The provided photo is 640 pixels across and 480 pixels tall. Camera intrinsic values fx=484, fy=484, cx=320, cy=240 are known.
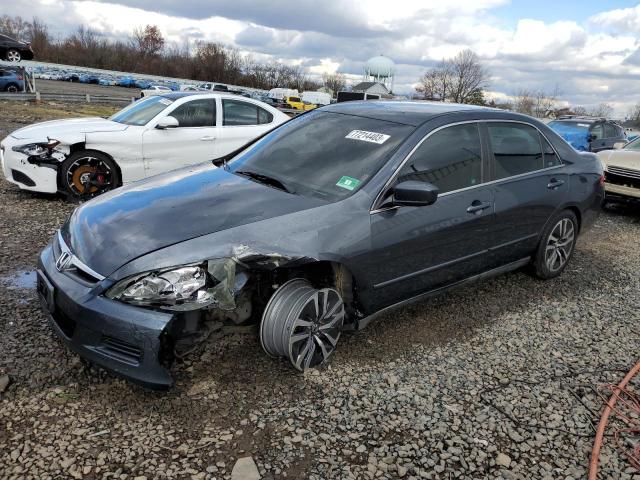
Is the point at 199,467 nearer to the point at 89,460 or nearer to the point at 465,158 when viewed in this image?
the point at 89,460

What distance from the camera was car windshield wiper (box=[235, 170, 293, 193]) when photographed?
326 cm

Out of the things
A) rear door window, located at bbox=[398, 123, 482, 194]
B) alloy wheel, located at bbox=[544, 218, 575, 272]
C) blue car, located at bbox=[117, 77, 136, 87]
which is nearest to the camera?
rear door window, located at bbox=[398, 123, 482, 194]

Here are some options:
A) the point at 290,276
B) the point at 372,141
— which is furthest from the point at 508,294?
the point at 290,276

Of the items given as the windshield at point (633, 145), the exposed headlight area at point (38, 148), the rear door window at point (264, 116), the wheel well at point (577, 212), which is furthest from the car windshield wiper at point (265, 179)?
the windshield at point (633, 145)

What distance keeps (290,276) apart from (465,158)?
173cm

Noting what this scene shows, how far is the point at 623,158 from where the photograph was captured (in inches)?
326

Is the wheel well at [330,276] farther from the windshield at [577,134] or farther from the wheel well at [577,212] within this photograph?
the windshield at [577,134]

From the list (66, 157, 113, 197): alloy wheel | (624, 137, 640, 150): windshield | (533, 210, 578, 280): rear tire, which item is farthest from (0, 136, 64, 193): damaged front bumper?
(624, 137, 640, 150): windshield

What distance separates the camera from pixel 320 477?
227 cm

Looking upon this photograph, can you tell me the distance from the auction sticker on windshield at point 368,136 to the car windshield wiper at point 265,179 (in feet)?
2.19

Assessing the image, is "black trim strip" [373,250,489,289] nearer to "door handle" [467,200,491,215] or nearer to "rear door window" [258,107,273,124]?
"door handle" [467,200,491,215]

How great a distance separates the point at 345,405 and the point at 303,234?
1013mm

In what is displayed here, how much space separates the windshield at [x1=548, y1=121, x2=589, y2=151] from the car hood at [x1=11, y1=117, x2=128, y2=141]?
38.6 ft

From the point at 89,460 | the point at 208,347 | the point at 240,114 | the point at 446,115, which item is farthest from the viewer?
the point at 240,114
